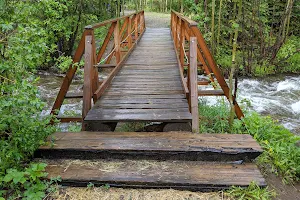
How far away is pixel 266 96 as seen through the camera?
29.5ft

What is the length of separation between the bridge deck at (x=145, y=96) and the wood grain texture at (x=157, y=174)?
81 centimetres

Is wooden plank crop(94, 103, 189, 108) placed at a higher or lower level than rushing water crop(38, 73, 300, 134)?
A: higher

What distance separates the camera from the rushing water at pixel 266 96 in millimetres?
7254

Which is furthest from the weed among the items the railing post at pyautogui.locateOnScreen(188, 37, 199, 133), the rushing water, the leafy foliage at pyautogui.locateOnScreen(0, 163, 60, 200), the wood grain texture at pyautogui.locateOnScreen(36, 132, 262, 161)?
the rushing water

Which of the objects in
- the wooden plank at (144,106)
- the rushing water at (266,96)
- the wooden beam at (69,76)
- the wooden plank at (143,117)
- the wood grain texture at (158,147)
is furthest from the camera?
the rushing water at (266,96)

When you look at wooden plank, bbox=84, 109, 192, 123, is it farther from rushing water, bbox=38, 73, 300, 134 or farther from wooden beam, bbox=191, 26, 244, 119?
rushing water, bbox=38, 73, 300, 134

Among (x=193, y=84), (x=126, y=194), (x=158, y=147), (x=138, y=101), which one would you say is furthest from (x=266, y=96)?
(x=126, y=194)

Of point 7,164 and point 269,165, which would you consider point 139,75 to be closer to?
point 269,165

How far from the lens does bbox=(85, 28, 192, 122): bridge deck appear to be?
11.7 ft

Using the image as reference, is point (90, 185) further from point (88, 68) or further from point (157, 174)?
point (88, 68)

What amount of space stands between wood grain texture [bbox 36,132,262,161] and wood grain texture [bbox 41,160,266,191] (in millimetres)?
83

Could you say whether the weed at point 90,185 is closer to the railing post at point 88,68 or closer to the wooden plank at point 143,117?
the wooden plank at point 143,117

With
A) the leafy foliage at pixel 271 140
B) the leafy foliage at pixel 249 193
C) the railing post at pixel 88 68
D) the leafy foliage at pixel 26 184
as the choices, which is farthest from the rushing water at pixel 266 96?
the leafy foliage at pixel 249 193

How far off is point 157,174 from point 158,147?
36cm
